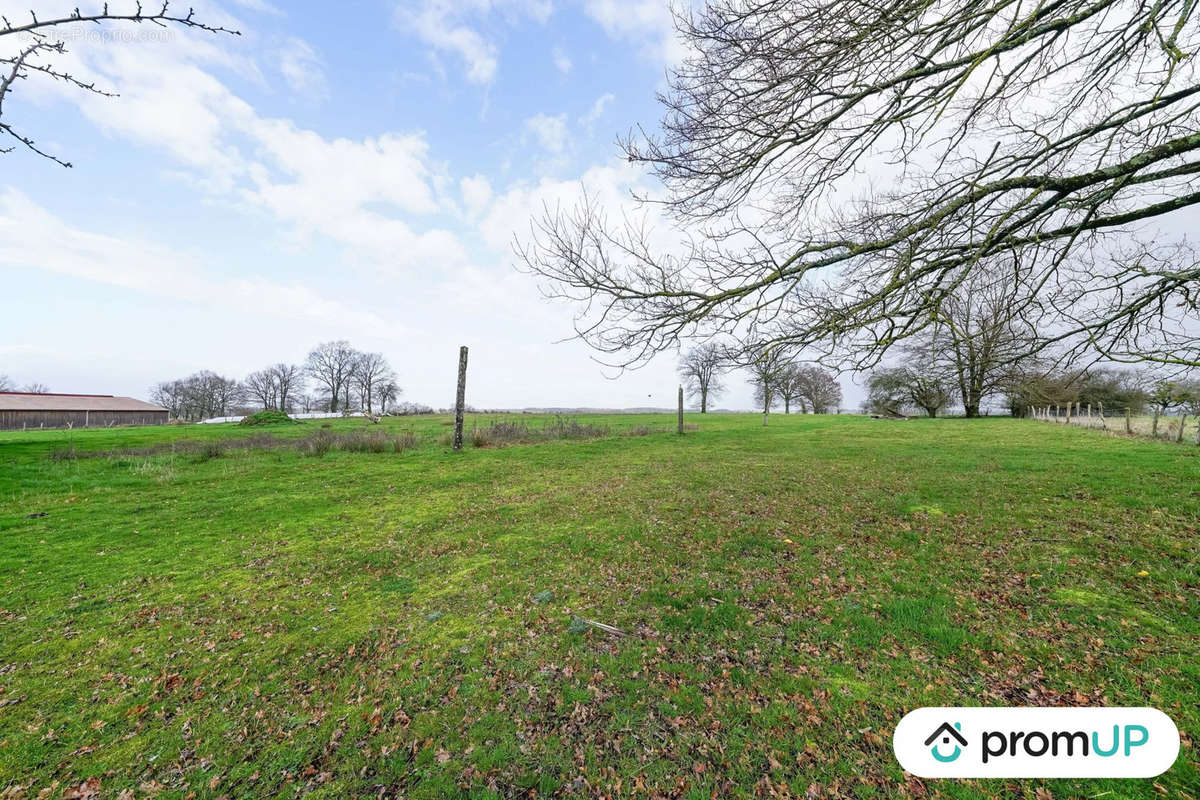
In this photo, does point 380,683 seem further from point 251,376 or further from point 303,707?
point 251,376

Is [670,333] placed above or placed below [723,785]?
above

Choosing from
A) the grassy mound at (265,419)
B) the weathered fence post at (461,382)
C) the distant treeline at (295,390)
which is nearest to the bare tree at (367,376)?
the distant treeline at (295,390)

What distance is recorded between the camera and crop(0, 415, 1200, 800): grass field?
2.71m

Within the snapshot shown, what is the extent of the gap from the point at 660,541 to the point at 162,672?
5591 millimetres

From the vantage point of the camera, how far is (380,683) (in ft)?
11.4

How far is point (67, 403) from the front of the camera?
47.3 metres

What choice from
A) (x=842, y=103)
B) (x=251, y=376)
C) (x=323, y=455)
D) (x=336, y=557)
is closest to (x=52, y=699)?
(x=336, y=557)

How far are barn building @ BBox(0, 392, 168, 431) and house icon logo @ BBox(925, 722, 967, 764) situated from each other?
229 ft

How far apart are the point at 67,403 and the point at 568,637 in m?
74.5

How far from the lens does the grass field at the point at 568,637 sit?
2.71m

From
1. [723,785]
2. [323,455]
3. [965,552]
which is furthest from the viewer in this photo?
[323,455]

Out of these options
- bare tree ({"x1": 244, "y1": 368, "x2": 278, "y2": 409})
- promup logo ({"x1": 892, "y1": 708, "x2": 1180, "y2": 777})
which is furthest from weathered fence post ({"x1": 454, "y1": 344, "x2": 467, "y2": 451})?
bare tree ({"x1": 244, "y1": 368, "x2": 278, "y2": 409})

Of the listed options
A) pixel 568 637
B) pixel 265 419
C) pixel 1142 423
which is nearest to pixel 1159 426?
pixel 1142 423

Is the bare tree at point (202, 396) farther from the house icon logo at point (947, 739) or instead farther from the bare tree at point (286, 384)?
the house icon logo at point (947, 739)
